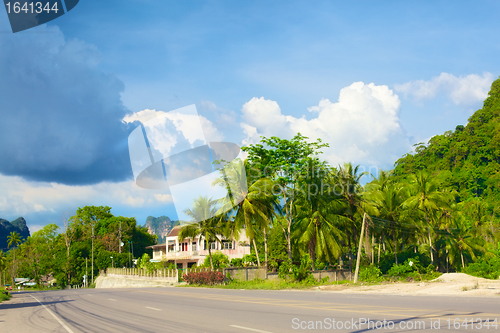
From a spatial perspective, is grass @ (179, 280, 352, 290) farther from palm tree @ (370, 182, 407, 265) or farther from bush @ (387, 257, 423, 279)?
palm tree @ (370, 182, 407, 265)

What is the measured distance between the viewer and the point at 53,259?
255 ft

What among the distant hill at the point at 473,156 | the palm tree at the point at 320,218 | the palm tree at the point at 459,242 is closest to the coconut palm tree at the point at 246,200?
the palm tree at the point at 320,218

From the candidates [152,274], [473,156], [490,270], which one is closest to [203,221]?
[152,274]

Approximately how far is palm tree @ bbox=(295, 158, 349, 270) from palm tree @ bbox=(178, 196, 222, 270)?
9.61m

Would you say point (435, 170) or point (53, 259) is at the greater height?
point (435, 170)

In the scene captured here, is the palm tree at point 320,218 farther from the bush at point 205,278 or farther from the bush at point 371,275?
the bush at point 205,278

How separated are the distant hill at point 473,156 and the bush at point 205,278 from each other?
56.0m

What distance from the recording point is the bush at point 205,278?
37.1 meters

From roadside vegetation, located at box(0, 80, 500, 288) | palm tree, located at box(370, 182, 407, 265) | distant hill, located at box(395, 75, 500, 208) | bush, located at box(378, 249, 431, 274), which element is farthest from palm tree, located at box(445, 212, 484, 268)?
distant hill, located at box(395, 75, 500, 208)

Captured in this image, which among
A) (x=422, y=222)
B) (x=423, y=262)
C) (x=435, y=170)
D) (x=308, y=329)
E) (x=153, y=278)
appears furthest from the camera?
(x=435, y=170)

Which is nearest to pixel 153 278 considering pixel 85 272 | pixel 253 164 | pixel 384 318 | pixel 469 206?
pixel 253 164

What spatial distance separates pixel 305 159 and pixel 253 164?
521cm

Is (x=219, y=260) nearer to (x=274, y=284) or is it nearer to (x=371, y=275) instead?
(x=274, y=284)

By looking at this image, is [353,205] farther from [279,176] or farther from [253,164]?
[253,164]
